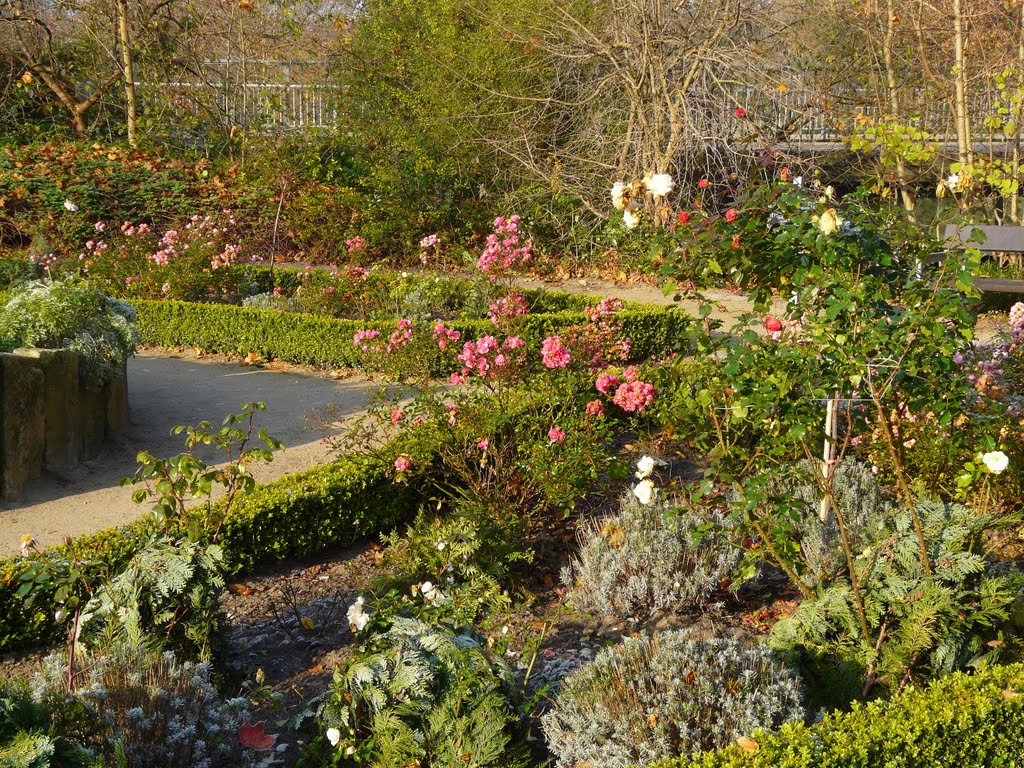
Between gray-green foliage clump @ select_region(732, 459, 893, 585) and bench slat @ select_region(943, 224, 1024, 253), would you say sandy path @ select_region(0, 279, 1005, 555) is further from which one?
bench slat @ select_region(943, 224, 1024, 253)

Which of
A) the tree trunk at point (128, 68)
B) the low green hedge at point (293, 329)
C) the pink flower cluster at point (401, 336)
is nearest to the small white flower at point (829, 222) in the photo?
the pink flower cluster at point (401, 336)

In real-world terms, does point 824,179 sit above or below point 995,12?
below

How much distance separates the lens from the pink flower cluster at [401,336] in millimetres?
6094

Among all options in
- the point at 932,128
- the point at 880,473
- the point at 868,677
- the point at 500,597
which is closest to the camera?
the point at 868,677

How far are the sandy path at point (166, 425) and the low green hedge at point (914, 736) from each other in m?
3.38

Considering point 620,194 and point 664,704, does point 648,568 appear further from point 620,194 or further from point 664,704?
point 620,194

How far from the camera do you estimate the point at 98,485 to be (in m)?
5.66

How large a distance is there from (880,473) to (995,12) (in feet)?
30.1

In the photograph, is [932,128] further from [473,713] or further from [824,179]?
[473,713]

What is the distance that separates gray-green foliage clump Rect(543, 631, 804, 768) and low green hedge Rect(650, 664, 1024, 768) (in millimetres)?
131

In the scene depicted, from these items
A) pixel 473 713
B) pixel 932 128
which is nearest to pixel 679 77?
pixel 932 128

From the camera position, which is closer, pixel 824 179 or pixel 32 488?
pixel 32 488

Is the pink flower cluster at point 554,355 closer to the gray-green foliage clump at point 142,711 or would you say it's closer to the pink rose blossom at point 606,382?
the pink rose blossom at point 606,382

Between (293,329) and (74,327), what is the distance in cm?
274
